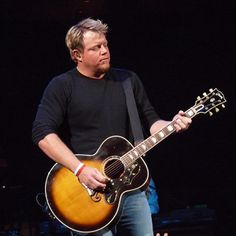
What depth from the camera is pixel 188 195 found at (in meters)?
6.71

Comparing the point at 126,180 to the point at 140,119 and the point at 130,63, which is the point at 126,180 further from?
the point at 130,63

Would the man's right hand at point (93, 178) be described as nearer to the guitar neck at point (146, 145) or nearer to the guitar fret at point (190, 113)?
the guitar neck at point (146, 145)

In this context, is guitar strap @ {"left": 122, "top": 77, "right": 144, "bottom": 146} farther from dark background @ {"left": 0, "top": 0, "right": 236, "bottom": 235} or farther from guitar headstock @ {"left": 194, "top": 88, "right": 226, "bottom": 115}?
dark background @ {"left": 0, "top": 0, "right": 236, "bottom": 235}

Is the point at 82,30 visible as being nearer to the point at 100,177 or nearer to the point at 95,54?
the point at 95,54

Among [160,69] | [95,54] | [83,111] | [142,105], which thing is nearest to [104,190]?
[83,111]

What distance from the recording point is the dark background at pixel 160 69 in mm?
6664

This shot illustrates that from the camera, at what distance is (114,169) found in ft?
9.51

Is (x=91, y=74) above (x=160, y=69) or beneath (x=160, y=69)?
beneath

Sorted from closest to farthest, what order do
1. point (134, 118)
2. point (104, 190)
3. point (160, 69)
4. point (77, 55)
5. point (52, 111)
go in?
1. point (104, 190)
2. point (52, 111)
3. point (134, 118)
4. point (77, 55)
5. point (160, 69)

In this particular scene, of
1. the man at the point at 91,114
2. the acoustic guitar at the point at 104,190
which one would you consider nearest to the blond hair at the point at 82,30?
the man at the point at 91,114

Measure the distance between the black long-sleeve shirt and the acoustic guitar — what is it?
9cm

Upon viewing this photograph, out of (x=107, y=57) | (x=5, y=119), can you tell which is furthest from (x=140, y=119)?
(x=5, y=119)

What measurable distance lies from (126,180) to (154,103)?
157 inches

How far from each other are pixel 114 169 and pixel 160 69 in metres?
4.16
